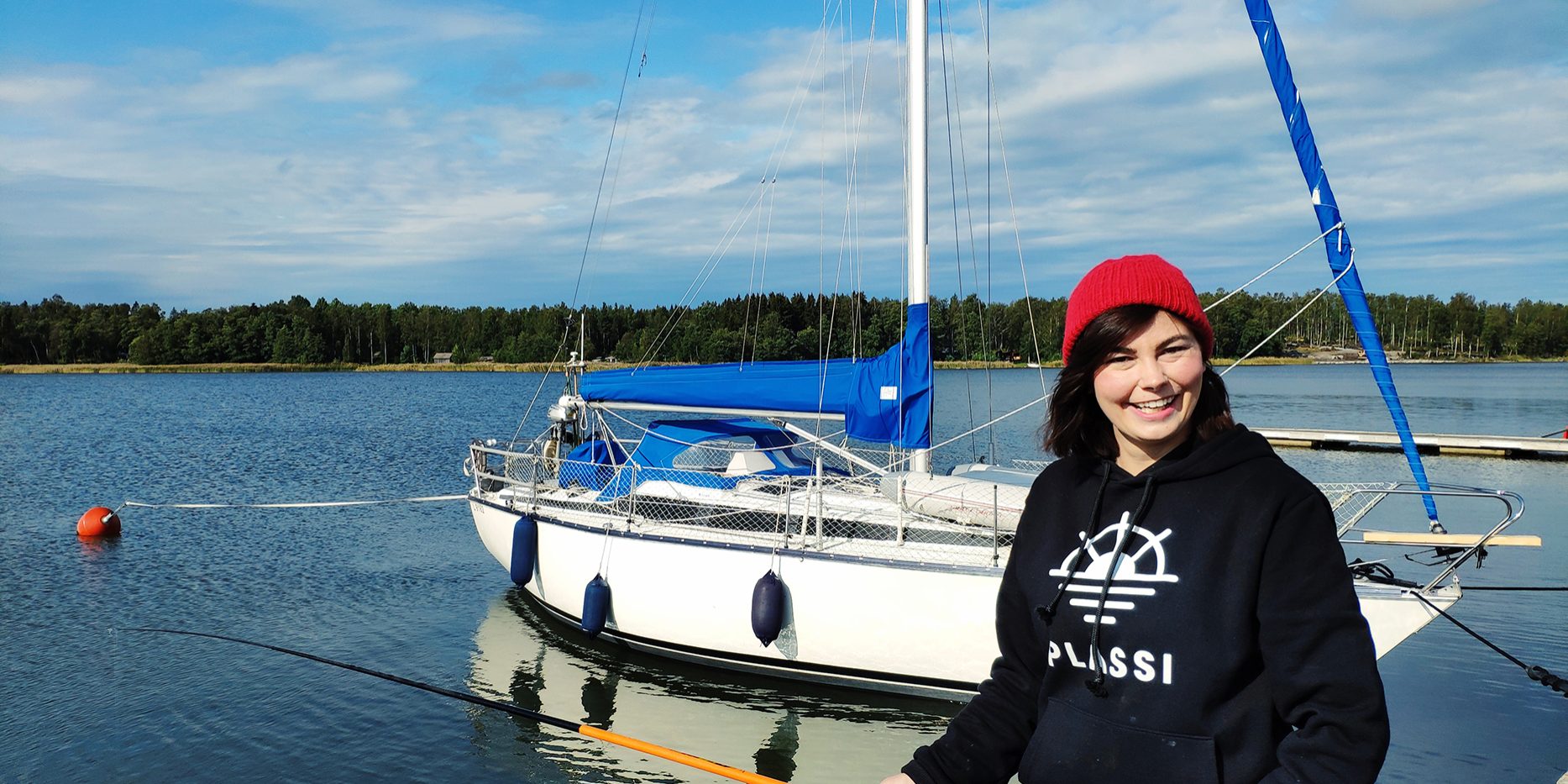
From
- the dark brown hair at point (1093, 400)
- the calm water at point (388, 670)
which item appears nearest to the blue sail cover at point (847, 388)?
the calm water at point (388, 670)

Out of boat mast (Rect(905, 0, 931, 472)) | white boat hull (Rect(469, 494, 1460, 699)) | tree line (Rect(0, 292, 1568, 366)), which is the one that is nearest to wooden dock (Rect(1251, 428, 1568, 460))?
boat mast (Rect(905, 0, 931, 472))

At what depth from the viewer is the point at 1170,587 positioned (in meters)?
1.71

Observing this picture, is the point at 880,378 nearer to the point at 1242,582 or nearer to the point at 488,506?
the point at 488,506

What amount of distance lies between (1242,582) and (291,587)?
Result: 15579mm

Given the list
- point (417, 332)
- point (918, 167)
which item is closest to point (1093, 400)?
point (918, 167)

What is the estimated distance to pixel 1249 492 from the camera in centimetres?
161

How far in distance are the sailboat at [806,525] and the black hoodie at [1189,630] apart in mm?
6313

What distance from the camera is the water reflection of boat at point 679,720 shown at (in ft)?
28.6

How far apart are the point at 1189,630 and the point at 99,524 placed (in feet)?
68.6

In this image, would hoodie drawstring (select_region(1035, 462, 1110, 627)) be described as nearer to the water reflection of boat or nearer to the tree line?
the water reflection of boat

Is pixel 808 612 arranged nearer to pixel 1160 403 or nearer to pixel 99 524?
pixel 1160 403

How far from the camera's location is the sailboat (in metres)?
8.48

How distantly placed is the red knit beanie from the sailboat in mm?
6344

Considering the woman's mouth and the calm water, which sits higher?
the woman's mouth
